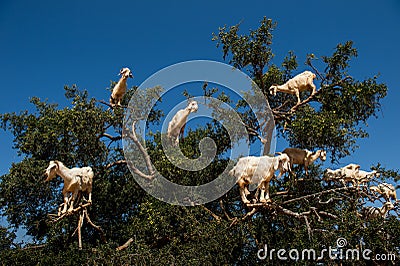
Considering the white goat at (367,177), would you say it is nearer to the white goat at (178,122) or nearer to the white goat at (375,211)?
the white goat at (375,211)

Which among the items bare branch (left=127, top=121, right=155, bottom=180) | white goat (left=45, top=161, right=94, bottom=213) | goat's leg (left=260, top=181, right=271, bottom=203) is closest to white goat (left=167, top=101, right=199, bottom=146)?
bare branch (left=127, top=121, right=155, bottom=180)

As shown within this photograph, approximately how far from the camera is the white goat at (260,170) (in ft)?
30.7

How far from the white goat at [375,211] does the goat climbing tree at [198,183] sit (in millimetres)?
175

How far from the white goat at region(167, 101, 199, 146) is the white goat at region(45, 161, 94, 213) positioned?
234cm

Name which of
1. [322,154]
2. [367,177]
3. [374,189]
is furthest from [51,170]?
[374,189]

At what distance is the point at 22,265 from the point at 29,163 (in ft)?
9.07

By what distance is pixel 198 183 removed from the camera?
11109 millimetres

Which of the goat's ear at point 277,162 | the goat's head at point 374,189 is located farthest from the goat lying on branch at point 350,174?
the goat's ear at point 277,162

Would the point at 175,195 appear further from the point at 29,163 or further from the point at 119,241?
the point at 29,163

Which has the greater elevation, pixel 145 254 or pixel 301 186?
pixel 301 186

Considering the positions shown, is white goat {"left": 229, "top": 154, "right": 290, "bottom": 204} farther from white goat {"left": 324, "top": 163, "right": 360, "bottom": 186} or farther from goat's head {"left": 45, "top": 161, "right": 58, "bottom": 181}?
goat's head {"left": 45, "top": 161, "right": 58, "bottom": 181}

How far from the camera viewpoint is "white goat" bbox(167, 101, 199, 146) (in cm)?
1137

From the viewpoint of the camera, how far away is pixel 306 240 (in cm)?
854

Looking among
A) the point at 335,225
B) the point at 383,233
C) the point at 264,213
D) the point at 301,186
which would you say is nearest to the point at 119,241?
the point at 264,213
